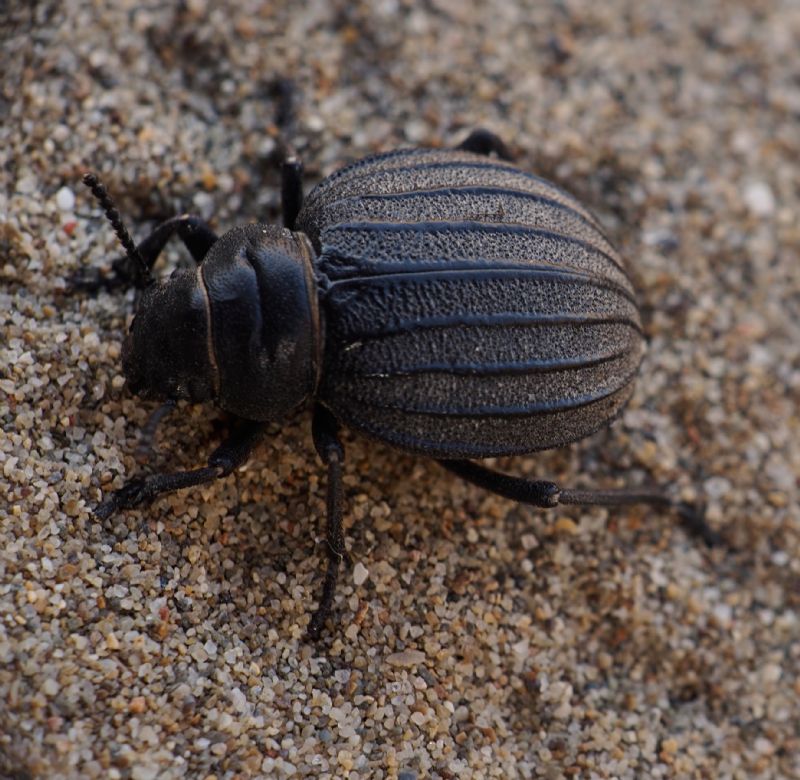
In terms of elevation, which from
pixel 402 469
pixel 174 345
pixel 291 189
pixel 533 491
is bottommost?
pixel 402 469

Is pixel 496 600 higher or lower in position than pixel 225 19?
lower

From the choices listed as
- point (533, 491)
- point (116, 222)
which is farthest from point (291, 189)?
point (533, 491)

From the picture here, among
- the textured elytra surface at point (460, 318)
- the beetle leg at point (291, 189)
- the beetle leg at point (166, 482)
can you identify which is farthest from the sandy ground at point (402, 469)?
the textured elytra surface at point (460, 318)

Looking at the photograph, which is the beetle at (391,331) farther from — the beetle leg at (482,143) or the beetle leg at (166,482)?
the beetle leg at (482,143)

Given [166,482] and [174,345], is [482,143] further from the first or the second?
[166,482]

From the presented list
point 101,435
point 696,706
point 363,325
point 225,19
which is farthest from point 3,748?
point 225,19

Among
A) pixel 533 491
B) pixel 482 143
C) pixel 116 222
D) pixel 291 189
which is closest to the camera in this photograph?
pixel 116 222

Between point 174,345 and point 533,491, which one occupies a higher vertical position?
point 174,345

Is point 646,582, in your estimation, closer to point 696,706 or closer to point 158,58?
point 696,706

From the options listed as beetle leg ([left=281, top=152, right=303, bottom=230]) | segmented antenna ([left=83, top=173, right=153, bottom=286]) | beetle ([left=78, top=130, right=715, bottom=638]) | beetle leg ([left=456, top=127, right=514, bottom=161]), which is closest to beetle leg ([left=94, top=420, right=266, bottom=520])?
beetle ([left=78, top=130, right=715, bottom=638])
